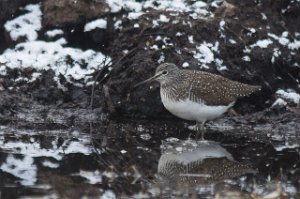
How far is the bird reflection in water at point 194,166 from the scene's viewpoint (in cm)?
735

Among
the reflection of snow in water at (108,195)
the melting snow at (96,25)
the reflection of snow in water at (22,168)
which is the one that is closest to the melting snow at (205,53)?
the melting snow at (96,25)

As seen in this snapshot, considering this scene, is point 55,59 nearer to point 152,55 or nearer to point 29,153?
point 152,55

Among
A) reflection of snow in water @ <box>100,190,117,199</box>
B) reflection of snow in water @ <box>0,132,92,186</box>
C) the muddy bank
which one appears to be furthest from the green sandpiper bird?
reflection of snow in water @ <box>100,190,117,199</box>

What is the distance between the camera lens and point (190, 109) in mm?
9414

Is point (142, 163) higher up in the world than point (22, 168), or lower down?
higher up

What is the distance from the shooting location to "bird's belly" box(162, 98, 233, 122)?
9.39 metres

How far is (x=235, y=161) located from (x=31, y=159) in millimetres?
2321

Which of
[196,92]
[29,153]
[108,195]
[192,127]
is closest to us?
[108,195]

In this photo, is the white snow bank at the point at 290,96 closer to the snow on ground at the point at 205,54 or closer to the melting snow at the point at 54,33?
the snow on ground at the point at 205,54

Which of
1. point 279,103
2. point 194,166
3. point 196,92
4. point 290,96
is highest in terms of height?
point 290,96

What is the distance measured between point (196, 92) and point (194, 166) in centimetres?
166

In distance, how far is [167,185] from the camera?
722 centimetres

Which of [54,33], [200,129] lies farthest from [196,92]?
[54,33]

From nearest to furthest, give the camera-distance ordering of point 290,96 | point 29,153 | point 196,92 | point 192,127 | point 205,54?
point 29,153 < point 196,92 < point 192,127 < point 290,96 < point 205,54
